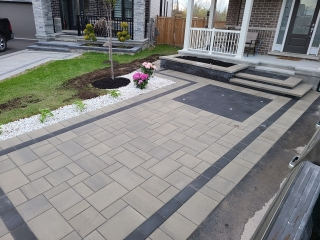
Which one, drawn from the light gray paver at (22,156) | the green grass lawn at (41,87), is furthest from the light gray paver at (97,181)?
the green grass lawn at (41,87)

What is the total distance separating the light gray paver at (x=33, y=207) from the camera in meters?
2.30

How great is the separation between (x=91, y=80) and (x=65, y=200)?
4.63 meters

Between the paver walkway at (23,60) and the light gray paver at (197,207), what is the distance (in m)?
6.70

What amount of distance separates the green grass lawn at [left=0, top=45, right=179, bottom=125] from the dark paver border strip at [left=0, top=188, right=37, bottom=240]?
224cm

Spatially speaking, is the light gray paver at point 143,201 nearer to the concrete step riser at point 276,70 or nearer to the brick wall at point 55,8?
the concrete step riser at point 276,70

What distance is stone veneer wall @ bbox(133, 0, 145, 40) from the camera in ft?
34.5

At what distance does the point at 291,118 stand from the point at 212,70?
2.97 metres

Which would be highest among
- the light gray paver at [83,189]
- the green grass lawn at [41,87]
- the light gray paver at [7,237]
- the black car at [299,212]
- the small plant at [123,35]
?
the small plant at [123,35]

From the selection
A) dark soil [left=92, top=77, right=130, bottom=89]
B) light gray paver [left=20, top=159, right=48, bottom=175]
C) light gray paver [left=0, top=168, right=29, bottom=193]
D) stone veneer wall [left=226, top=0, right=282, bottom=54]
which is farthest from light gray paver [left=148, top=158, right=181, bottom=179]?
stone veneer wall [left=226, top=0, right=282, bottom=54]

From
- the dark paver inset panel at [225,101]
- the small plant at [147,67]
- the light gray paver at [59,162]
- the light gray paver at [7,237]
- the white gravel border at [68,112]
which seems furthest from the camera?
the small plant at [147,67]

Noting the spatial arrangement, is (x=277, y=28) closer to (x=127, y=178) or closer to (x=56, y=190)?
(x=127, y=178)

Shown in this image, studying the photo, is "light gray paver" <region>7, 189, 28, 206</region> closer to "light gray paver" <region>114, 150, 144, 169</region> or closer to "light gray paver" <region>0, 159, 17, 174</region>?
"light gray paver" <region>0, 159, 17, 174</region>

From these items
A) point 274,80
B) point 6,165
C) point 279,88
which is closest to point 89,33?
point 274,80

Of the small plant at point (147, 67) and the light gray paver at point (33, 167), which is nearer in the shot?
the light gray paver at point (33, 167)
